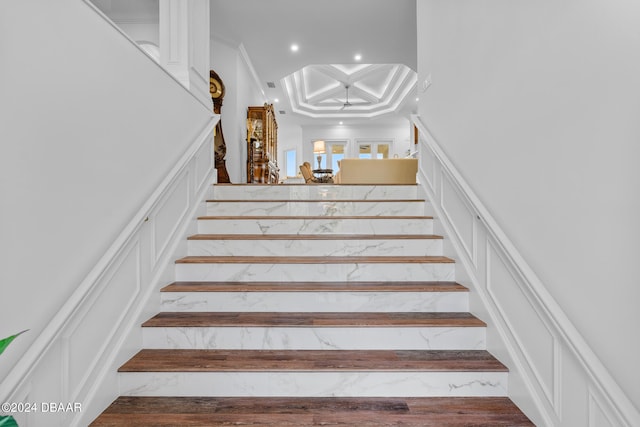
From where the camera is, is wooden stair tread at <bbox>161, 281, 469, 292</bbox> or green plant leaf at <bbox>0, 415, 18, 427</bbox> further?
wooden stair tread at <bbox>161, 281, 469, 292</bbox>

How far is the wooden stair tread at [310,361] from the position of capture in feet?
4.85

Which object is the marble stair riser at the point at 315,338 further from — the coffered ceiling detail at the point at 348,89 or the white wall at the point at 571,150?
the coffered ceiling detail at the point at 348,89

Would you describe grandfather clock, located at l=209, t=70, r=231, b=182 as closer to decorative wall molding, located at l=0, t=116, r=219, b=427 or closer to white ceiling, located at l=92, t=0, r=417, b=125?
white ceiling, located at l=92, t=0, r=417, b=125

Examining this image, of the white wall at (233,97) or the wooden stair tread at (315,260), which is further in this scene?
the white wall at (233,97)

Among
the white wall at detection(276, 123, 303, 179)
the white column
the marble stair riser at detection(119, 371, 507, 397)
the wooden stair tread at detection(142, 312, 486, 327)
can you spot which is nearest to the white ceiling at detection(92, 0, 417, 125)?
the white column

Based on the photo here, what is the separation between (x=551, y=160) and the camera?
1.26m

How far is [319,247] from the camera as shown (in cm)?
233

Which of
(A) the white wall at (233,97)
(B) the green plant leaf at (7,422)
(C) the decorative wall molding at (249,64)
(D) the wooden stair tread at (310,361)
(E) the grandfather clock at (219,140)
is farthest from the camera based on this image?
(C) the decorative wall molding at (249,64)

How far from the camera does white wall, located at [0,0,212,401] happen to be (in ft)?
3.36

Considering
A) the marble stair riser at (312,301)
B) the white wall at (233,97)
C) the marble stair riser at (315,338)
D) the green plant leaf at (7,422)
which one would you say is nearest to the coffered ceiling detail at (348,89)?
the white wall at (233,97)

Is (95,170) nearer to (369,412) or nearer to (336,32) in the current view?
(369,412)

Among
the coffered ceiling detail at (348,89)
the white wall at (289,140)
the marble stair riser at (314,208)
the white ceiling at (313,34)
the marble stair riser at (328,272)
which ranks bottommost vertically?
→ the marble stair riser at (328,272)

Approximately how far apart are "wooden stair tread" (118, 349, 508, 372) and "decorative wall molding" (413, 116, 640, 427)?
0.47 ft

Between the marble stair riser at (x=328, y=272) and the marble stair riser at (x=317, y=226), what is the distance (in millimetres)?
508
